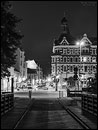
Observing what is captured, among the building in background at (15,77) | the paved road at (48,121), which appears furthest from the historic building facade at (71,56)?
the paved road at (48,121)

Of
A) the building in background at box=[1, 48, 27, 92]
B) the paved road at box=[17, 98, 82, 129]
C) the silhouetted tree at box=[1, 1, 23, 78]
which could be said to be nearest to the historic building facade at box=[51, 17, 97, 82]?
the building in background at box=[1, 48, 27, 92]

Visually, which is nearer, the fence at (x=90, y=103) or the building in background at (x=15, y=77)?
the fence at (x=90, y=103)

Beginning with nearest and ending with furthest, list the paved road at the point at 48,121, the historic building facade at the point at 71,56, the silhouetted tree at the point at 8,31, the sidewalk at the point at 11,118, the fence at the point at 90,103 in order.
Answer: the paved road at the point at 48,121 → the sidewalk at the point at 11,118 → the fence at the point at 90,103 → the silhouetted tree at the point at 8,31 → the historic building facade at the point at 71,56

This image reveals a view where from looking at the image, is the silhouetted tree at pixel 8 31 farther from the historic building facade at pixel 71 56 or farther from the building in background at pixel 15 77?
the historic building facade at pixel 71 56

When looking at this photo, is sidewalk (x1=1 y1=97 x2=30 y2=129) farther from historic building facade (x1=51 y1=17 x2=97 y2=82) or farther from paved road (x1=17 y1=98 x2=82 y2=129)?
historic building facade (x1=51 y1=17 x2=97 y2=82)

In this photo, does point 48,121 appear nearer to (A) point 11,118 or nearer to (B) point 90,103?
(A) point 11,118

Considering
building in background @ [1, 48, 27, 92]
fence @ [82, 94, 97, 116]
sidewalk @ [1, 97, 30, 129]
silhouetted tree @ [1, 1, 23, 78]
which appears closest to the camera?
sidewalk @ [1, 97, 30, 129]

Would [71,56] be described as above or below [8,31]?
above

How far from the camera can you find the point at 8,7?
2173 centimetres

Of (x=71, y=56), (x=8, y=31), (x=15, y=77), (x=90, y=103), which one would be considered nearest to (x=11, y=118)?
(x=90, y=103)

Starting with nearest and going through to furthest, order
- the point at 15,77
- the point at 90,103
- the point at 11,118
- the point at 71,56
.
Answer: the point at 11,118 → the point at 90,103 → the point at 15,77 → the point at 71,56

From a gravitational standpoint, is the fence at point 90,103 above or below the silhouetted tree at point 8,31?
below

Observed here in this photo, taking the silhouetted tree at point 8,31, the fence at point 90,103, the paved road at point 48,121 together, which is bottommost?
the paved road at point 48,121

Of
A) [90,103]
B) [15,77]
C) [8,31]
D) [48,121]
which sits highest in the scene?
[8,31]
